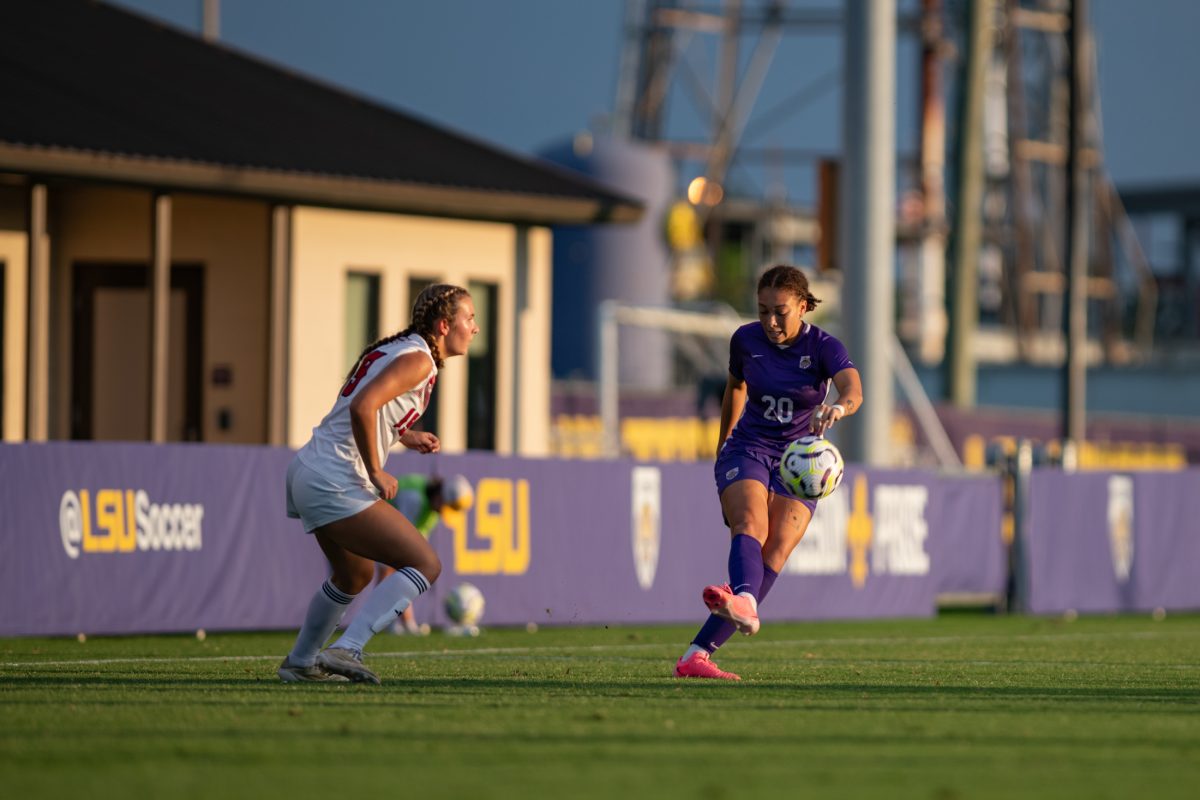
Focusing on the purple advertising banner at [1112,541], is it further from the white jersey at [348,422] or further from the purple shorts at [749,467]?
the white jersey at [348,422]

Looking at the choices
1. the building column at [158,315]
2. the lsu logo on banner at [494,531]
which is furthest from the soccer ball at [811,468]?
the building column at [158,315]

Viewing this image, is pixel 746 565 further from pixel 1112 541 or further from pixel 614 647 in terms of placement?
pixel 1112 541

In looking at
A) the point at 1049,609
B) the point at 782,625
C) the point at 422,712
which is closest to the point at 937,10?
the point at 1049,609

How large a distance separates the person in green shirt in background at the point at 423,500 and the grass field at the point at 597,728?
10.7 ft

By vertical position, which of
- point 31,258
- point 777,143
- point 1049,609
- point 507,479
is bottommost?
point 1049,609

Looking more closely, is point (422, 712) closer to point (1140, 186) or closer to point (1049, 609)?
point (1049, 609)

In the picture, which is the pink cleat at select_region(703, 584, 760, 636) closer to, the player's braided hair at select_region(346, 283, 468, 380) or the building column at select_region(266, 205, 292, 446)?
the player's braided hair at select_region(346, 283, 468, 380)

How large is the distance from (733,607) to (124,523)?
657 cm

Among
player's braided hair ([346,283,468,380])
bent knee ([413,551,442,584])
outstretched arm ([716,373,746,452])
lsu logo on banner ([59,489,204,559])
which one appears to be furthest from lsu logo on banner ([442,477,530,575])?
player's braided hair ([346,283,468,380])

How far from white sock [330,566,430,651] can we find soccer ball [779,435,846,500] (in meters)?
1.95

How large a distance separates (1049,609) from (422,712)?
49.7ft

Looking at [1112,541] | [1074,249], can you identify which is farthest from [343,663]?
[1074,249]

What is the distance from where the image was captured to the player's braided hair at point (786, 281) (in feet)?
33.2

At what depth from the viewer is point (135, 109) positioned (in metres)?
20.8
